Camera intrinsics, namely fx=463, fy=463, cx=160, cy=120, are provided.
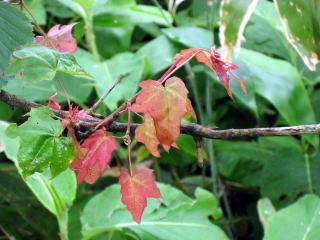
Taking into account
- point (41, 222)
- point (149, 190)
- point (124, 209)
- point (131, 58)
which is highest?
point (149, 190)

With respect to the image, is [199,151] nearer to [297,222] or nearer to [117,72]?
[297,222]

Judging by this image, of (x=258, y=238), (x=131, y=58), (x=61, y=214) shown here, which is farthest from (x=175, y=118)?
(x=258, y=238)

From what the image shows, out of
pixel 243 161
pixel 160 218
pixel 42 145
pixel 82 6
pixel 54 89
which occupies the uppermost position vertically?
pixel 42 145

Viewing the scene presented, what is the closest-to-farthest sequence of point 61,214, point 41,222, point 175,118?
point 175,118, point 61,214, point 41,222

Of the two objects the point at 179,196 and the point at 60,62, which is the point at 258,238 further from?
the point at 60,62

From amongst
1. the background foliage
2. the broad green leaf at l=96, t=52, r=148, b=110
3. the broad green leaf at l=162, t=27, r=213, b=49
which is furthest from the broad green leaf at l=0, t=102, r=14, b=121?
the broad green leaf at l=162, t=27, r=213, b=49

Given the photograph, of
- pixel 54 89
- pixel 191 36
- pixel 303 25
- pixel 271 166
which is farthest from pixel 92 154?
pixel 271 166

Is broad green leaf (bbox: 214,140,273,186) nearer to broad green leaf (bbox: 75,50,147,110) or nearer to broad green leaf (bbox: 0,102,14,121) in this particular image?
broad green leaf (bbox: 75,50,147,110)
